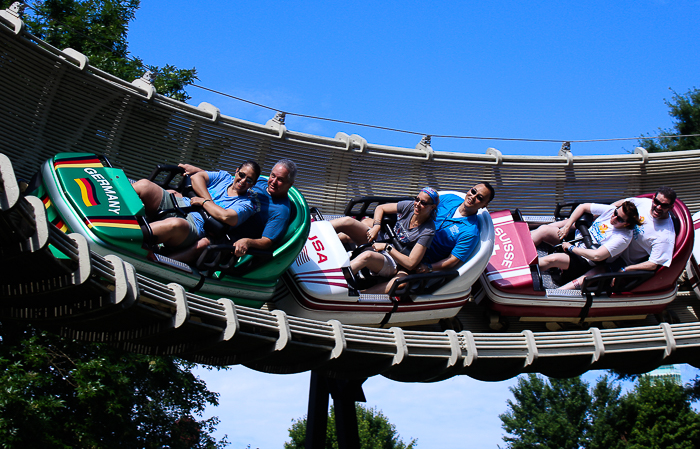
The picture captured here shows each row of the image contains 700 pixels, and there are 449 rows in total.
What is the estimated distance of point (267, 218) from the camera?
5152 millimetres

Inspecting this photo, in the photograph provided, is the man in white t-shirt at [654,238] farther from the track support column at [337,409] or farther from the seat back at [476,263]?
the track support column at [337,409]

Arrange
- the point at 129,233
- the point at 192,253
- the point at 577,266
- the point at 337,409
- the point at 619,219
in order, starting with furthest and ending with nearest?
the point at 577,266 → the point at 619,219 → the point at 337,409 → the point at 192,253 → the point at 129,233

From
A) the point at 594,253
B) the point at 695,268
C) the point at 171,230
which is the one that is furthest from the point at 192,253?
the point at 695,268

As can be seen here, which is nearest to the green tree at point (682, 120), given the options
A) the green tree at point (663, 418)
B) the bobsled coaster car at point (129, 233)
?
the green tree at point (663, 418)

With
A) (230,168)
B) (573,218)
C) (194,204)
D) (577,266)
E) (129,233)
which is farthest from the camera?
(230,168)

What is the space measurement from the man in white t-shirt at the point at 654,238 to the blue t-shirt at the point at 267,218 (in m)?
3.54

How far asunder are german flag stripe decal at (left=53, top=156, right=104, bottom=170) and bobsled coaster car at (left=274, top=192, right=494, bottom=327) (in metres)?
1.69

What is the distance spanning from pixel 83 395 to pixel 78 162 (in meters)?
5.23

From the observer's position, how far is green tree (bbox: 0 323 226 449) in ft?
27.9

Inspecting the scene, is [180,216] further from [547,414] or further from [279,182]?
[547,414]

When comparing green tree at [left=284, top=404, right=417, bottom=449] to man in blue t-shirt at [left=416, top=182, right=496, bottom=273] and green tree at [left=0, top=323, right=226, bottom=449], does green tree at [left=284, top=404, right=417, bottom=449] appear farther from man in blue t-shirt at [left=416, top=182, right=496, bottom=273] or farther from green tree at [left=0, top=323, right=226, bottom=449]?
man in blue t-shirt at [left=416, top=182, right=496, bottom=273]

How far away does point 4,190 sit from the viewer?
3.24 meters

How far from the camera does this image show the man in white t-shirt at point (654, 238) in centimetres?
657

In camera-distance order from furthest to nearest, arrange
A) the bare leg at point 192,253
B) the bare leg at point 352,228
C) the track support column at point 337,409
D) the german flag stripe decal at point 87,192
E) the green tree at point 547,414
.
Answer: the green tree at point 547,414 < the track support column at point 337,409 < the bare leg at point 352,228 < the bare leg at point 192,253 < the german flag stripe decal at point 87,192
